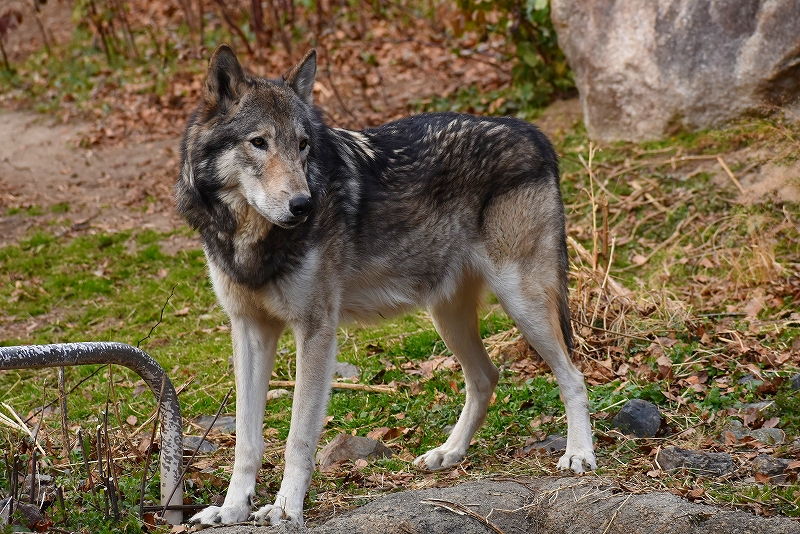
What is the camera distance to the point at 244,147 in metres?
4.30

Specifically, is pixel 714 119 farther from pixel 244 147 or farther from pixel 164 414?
pixel 164 414

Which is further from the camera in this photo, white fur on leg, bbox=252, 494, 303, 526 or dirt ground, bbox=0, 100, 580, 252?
dirt ground, bbox=0, 100, 580, 252

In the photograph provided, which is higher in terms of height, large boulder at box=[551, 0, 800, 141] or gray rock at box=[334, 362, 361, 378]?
large boulder at box=[551, 0, 800, 141]

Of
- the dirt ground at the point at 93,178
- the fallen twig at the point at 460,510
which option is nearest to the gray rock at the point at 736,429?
the fallen twig at the point at 460,510

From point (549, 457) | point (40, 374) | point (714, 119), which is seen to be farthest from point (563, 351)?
point (714, 119)

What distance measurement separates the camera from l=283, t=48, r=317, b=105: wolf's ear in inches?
182


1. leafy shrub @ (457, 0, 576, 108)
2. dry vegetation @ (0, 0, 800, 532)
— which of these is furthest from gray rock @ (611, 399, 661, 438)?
leafy shrub @ (457, 0, 576, 108)

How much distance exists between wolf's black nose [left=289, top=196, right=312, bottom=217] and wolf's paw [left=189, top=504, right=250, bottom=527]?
4.81ft

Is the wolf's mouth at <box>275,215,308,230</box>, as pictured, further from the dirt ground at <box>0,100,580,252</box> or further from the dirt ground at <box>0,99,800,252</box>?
the dirt ground at <box>0,100,580,252</box>

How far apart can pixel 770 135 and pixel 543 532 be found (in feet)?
19.3

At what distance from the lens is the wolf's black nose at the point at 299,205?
13.4 feet

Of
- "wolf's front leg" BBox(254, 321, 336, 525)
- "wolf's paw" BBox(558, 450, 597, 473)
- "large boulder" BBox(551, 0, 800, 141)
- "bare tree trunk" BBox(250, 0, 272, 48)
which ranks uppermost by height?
"bare tree trunk" BBox(250, 0, 272, 48)

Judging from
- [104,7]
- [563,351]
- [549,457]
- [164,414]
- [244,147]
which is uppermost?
[104,7]

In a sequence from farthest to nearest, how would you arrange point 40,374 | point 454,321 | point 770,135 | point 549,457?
point 770,135 < point 40,374 < point 454,321 < point 549,457
